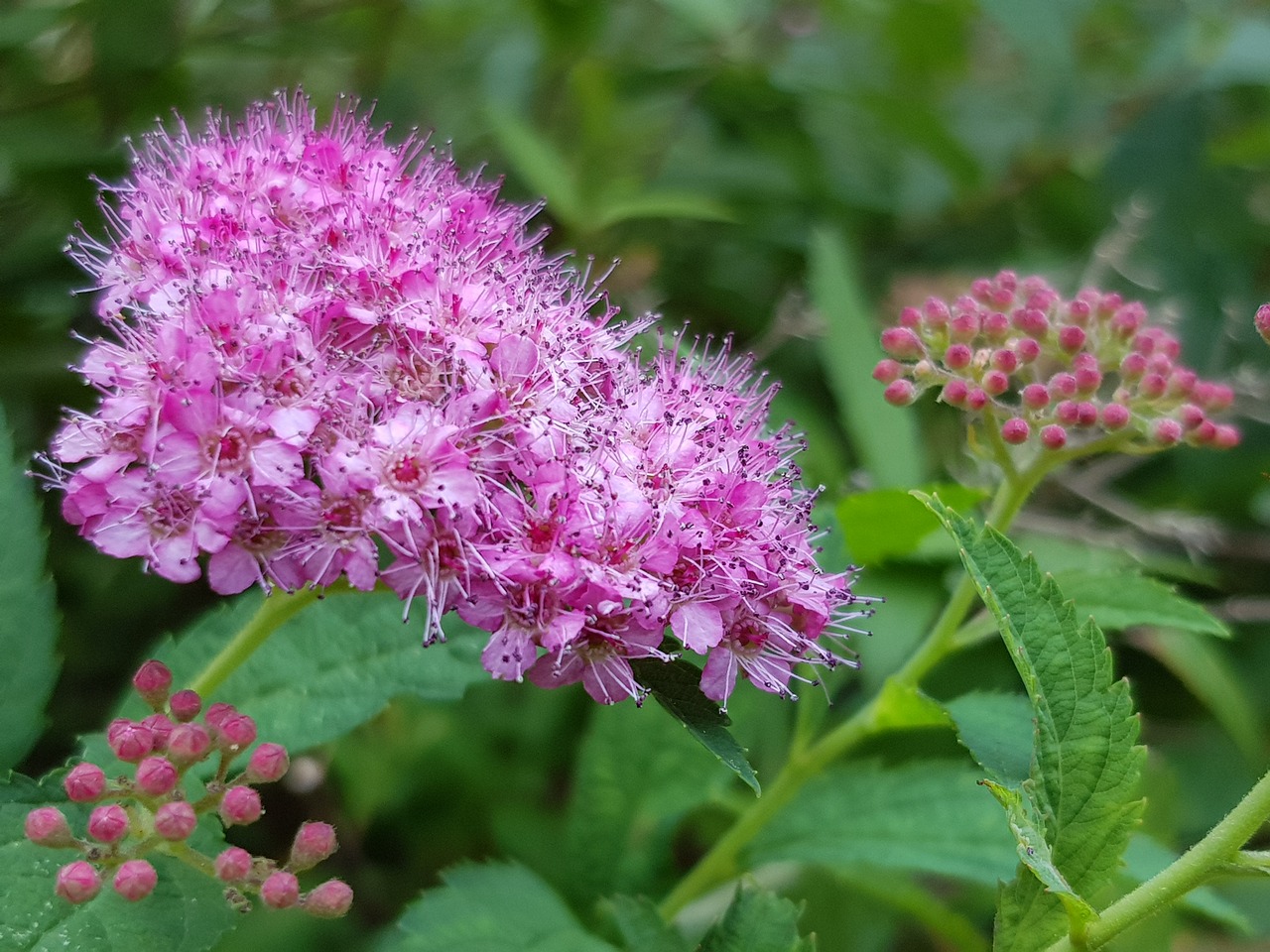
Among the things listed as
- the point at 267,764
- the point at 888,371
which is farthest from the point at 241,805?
the point at 888,371

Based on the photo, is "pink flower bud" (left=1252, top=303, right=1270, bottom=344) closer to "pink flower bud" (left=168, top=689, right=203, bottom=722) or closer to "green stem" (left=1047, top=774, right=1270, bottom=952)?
"green stem" (left=1047, top=774, right=1270, bottom=952)

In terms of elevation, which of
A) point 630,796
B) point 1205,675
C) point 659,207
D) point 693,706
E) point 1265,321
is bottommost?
point 630,796

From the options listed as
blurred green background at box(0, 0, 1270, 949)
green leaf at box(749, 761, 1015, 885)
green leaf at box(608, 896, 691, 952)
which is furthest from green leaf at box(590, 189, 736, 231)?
green leaf at box(608, 896, 691, 952)

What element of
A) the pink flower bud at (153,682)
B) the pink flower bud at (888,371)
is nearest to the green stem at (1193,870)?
the pink flower bud at (888,371)

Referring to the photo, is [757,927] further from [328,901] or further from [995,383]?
[995,383]

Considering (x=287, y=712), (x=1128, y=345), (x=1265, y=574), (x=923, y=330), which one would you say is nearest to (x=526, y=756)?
(x=287, y=712)
